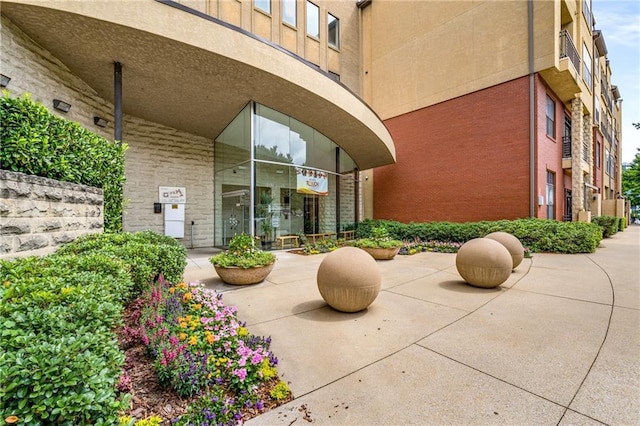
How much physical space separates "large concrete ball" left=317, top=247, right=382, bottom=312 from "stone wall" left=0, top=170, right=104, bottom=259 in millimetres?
4676

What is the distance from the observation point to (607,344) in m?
3.70

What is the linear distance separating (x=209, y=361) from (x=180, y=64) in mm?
8348

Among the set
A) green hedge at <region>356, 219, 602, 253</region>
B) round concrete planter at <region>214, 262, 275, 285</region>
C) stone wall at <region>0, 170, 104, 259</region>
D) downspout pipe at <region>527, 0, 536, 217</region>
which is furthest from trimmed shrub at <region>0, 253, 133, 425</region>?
downspout pipe at <region>527, 0, 536, 217</region>

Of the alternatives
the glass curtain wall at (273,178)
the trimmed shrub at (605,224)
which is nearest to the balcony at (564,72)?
the trimmed shrub at (605,224)

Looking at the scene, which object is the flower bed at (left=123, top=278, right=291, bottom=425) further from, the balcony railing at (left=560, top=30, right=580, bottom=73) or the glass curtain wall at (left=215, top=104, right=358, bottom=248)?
the balcony railing at (left=560, top=30, right=580, bottom=73)

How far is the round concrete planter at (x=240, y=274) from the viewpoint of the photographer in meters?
6.43

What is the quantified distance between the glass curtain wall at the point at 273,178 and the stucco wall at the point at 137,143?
0.76m

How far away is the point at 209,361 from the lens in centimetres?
286

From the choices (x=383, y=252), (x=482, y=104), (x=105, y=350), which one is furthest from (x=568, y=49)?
(x=105, y=350)

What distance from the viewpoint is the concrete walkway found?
8.27ft

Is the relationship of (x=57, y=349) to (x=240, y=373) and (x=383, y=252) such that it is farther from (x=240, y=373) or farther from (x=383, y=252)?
(x=383, y=252)

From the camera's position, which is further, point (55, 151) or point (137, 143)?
point (137, 143)

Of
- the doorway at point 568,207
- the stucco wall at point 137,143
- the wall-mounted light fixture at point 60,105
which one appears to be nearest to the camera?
the stucco wall at point 137,143

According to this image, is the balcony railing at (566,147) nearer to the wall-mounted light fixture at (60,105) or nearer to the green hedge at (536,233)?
the green hedge at (536,233)
